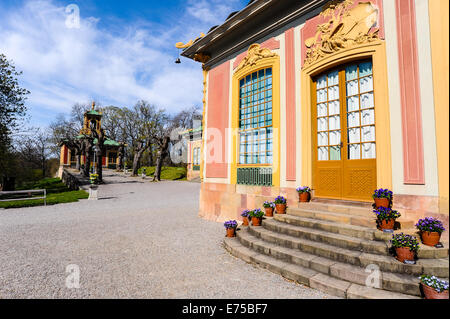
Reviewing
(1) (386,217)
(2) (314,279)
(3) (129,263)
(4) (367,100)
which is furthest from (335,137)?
(3) (129,263)

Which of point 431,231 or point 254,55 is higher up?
point 254,55

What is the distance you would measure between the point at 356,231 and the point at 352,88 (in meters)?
2.88

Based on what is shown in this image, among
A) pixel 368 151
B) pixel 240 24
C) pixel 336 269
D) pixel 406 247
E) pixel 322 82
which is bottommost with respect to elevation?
pixel 336 269

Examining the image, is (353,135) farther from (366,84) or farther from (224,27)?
(224,27)

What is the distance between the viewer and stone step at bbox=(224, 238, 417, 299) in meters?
2.77

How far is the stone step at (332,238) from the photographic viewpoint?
3.41 m

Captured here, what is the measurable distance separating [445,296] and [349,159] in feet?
9.42

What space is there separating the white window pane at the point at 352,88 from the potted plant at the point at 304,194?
2.16m

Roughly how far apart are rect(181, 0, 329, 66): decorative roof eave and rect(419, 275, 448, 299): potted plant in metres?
5.46

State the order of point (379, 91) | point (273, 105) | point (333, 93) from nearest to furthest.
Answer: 1. point (379, 91)
2. point (333, 93)
3. point (273, 105)

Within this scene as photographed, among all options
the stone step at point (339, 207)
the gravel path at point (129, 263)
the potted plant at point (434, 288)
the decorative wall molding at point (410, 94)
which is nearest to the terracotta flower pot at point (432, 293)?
the potted plant at point (434, 288)

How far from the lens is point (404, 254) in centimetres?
301

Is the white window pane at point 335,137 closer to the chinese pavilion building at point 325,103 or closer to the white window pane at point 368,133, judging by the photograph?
the chinese pavilion building at point 325,103

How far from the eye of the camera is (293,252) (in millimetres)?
3846
